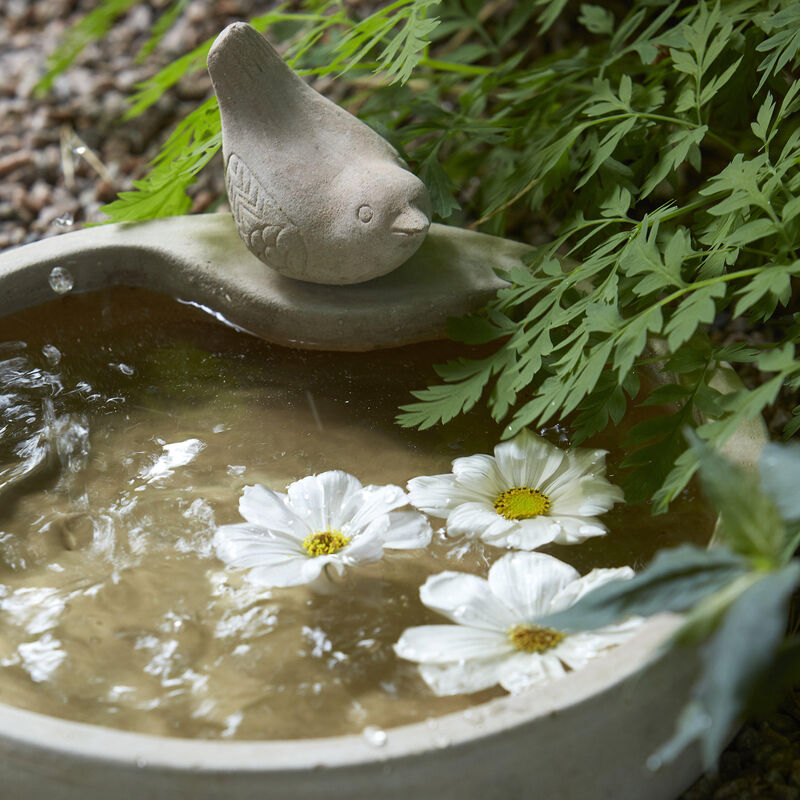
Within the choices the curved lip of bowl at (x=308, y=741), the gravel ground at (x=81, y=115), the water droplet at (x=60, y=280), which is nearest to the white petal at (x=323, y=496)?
the curved lip of bowl at (x=308, y=741)

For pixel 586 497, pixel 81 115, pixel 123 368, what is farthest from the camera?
pixel 81 115

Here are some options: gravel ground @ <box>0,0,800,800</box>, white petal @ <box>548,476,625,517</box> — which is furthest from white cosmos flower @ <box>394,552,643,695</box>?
gravel ground @ <box>0,0,800,800</box>

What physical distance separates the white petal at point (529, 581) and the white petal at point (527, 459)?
153 mm

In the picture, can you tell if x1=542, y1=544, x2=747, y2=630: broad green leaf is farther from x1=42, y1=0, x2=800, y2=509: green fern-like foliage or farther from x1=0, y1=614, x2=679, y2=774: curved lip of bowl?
x1=42, y1=0, x2=800, y2=509: green fern-like foliage

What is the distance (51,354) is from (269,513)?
1.67 feet

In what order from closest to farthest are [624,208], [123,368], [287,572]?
[287,572] < [624,208] < [123,368]

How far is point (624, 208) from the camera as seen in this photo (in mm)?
1191

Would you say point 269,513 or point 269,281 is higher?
point 269,281

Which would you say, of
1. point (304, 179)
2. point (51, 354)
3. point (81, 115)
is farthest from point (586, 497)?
point (81, 115)

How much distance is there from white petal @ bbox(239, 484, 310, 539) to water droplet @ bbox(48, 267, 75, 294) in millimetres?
562

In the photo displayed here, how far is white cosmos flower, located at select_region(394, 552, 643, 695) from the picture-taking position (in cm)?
85

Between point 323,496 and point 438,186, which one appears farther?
point 438,186

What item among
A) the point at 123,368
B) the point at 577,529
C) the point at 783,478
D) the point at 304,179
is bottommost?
the point at 577,529

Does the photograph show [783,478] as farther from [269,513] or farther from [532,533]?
[269,513]
